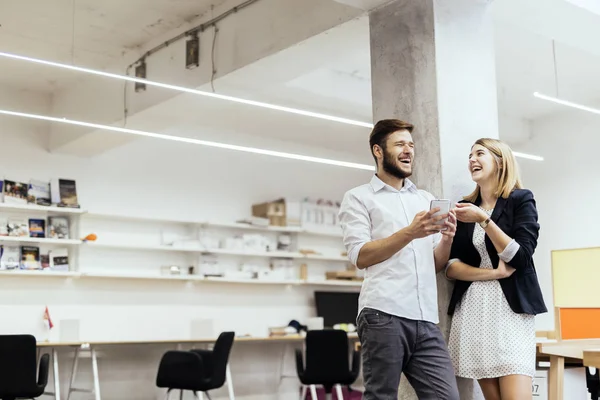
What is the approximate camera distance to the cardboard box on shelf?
851cm

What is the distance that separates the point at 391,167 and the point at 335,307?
6.18 m

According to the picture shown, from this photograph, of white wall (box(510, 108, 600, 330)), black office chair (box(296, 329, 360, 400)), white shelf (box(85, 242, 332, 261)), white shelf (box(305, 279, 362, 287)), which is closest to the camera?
black office chair (box(296, 329, 360, 400))

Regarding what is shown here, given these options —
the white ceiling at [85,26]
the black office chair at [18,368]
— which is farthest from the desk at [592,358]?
the black office chair at [18,368]

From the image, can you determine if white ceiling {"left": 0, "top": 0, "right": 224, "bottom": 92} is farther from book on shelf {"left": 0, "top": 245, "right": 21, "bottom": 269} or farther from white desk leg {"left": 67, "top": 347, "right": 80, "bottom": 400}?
white desk leg {"left": 67, "top": 347, "right": 80, "bottom": 400}

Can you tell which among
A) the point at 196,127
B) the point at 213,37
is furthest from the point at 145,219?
the point at 213,37

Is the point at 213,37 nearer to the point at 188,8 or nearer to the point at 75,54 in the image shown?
the point at 188,8

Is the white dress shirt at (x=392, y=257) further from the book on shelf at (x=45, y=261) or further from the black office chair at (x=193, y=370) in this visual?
the book on shelf at (x=45, y=261)

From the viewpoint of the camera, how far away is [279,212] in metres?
8.58

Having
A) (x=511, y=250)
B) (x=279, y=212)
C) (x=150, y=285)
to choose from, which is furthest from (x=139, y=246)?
(x=511, y=250)

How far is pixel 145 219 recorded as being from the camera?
300 inches

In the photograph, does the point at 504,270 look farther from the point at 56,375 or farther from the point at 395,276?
the point at 56,375

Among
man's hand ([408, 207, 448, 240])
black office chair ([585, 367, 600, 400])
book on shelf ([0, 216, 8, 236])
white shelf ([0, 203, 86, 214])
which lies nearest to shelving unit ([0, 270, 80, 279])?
book on shelf ([0, 216, 8, 236])

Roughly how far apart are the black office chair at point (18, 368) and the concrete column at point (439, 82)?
11.1ft

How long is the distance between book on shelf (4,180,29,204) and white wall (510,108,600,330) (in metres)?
5.76
